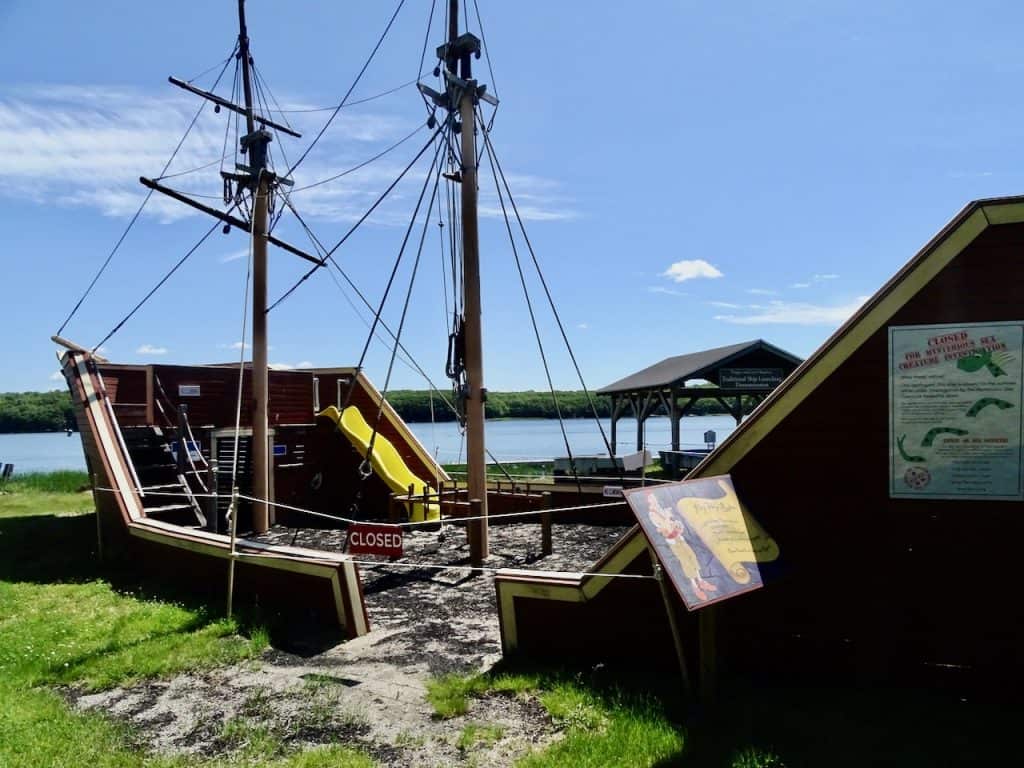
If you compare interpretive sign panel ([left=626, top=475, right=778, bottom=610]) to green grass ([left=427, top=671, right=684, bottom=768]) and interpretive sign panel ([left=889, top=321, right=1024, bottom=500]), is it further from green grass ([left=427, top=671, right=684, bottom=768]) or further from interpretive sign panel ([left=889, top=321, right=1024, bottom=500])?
interpretive sign panel ([left=889, top=321, right=1024, bottom=500])

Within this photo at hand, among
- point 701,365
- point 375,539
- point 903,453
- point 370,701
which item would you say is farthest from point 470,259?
point 701,365

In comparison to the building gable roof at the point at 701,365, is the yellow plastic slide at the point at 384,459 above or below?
below

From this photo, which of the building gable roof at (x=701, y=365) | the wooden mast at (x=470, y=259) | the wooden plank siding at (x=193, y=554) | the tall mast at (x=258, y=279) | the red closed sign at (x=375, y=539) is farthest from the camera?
the building gable roof at (x=701, y=365)

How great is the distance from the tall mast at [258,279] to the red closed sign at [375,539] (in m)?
7.35

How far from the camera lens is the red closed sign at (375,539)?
797cm

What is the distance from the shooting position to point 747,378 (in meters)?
22.2

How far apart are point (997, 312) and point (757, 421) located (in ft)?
6.18

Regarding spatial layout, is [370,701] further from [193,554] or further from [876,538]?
[193,554]

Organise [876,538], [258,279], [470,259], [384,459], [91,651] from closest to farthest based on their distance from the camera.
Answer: [876,538], [91,651], [470,259], [258,279], [384,459]

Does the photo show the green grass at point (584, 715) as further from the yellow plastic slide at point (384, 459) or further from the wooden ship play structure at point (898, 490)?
the yellow plastic slide at point (384, 459)

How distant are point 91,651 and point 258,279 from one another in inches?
359

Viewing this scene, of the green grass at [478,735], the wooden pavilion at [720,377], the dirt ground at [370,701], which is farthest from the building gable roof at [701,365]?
the green grass at [478,735]

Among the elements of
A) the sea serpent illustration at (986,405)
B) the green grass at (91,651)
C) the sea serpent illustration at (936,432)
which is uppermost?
the sea serpent illustration at (986,405)

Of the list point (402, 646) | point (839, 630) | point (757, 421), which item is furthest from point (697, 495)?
point (402, 646)
